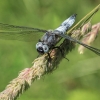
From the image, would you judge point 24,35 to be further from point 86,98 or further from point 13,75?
point 86,98

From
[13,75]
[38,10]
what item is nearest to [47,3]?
[38,10]

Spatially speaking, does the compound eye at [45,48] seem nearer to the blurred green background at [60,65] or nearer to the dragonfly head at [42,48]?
the dragonfly head at [42,48]

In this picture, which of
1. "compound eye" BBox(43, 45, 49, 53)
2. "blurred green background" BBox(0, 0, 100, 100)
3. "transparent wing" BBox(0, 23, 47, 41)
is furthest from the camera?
"blurred green background" BBox(0, 0, 100, 100)

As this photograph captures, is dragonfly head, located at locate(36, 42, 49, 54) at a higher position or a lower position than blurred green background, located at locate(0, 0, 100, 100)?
lower

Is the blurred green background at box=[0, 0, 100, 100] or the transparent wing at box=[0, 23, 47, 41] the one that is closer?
the transparent wing at box=[0, 23, 47, 41]

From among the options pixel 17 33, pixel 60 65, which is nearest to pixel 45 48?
pixel 17 33

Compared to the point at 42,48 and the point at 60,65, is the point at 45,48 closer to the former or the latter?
the point at 42,48

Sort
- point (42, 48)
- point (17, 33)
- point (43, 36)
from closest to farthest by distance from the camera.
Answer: point (42, 48) → point (43, 36) → point (17, 33)

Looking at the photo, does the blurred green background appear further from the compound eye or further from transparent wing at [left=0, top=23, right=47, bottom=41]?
the compound eye

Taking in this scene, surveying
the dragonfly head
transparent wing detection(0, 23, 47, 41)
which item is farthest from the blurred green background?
the dragonfly head
